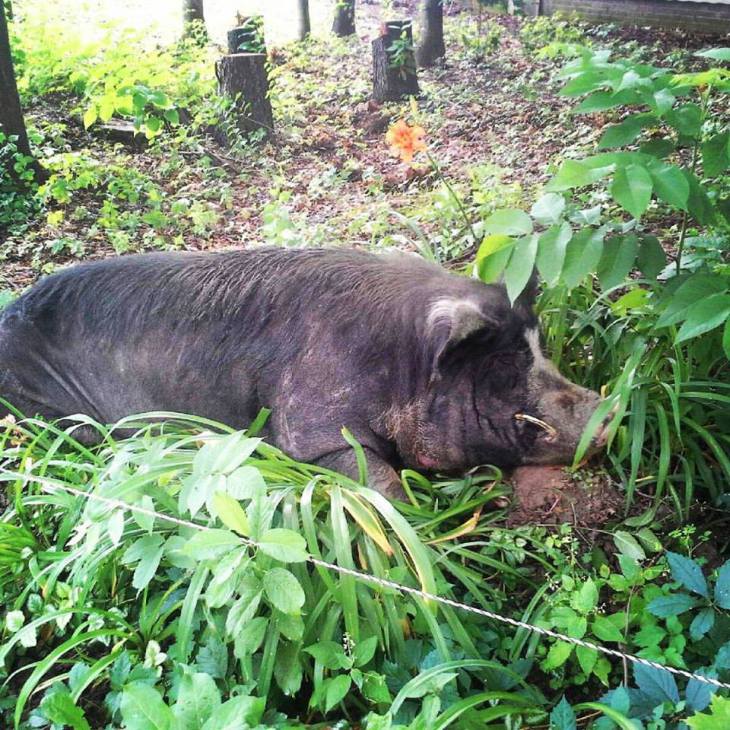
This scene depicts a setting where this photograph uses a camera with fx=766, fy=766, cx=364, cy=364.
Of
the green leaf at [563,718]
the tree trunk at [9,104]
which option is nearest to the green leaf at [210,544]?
the green leaf at [563,718]

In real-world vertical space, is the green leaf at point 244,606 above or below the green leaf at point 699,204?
below

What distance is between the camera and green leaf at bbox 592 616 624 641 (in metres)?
2.24

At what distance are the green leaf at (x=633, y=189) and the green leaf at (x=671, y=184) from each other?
39 millimetres

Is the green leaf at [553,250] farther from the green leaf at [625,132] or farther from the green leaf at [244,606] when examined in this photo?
the green leaf at [244,606]

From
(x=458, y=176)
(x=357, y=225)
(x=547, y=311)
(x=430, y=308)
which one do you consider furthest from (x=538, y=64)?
(x=430, y=308)

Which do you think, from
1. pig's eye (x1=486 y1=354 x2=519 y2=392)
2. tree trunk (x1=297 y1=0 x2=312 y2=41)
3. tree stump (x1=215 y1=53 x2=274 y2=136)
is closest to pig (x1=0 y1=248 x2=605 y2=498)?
pig's eye (x1=486 y1=354 x2=519 y2=392)

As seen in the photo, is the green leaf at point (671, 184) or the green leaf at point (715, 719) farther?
the green leaf at point (671, 184)

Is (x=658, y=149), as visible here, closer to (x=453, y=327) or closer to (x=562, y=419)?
(x=453, y=327)

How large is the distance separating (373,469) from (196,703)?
150 centimetres

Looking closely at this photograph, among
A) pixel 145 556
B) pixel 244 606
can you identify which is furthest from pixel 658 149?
pixel 145 556

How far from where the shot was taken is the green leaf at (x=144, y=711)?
5.73 ft

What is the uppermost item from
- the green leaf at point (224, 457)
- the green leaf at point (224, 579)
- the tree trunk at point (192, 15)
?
the tree trunk at point (192, 15)

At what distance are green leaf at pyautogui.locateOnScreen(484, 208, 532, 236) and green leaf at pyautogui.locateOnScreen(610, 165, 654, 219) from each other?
13.6 inches

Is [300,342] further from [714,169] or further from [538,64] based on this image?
[538,64]
